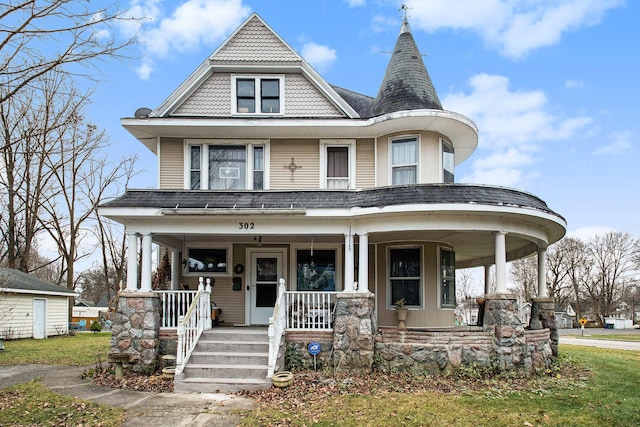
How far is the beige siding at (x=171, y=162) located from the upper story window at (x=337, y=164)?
3.84 m

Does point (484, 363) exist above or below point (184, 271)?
below

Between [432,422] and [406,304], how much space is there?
5.65 m

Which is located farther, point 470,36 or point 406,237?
point 470,36

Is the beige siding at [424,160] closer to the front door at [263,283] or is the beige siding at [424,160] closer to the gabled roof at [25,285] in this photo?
the front door at [263,283]

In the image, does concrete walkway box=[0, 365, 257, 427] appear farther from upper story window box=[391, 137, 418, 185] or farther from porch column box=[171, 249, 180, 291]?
upper story window box=[391, 137, 418, 185]

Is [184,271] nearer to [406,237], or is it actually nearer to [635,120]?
[406,237]

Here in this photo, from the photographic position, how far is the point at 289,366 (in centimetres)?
1070

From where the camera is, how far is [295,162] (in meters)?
13.1

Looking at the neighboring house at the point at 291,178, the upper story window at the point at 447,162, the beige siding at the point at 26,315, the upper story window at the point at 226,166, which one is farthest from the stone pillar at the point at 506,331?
the beige siding at the point at 26,315

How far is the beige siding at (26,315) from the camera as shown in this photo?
21828mm

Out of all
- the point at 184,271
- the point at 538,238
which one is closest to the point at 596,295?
the point at 538,238

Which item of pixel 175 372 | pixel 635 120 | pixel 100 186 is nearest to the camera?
pixel 175 372

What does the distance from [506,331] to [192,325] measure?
6.70m

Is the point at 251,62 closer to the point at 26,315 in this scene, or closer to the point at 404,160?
the point at 404,160
